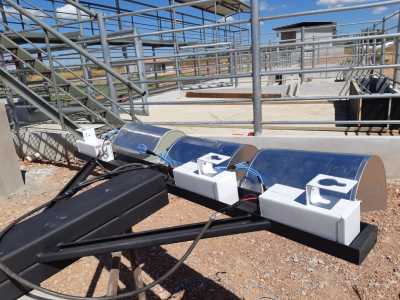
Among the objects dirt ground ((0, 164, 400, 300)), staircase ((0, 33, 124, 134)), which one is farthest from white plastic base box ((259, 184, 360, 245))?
staircase ((0, 33, 124, 134))

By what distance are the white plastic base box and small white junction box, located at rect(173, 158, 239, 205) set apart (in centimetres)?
19

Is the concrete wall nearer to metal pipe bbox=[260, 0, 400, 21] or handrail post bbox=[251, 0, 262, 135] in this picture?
handrail post bbox=[251, 0, 262, 135]

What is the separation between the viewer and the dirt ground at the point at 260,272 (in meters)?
2.20

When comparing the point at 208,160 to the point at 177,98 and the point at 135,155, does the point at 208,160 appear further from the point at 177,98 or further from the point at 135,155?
the point at 177,98

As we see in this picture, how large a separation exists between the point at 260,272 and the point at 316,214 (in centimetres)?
158

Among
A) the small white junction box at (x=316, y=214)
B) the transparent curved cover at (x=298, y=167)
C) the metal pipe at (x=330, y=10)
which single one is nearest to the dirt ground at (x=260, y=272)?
the transparent curved cover at (x=298, y=167)

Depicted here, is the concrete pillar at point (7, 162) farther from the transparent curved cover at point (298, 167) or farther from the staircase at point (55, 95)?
the transparent curved cover at point (298, 167)

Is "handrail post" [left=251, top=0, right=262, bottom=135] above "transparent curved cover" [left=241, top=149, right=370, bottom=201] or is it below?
above

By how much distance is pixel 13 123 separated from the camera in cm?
559

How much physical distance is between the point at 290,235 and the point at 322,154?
1.56 ft

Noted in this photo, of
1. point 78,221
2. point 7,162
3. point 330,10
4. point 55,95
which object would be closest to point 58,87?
point 55,95

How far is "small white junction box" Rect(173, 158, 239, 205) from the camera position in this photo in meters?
1.26

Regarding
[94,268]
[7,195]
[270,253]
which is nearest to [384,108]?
[270,253]

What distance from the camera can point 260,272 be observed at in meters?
2.40
